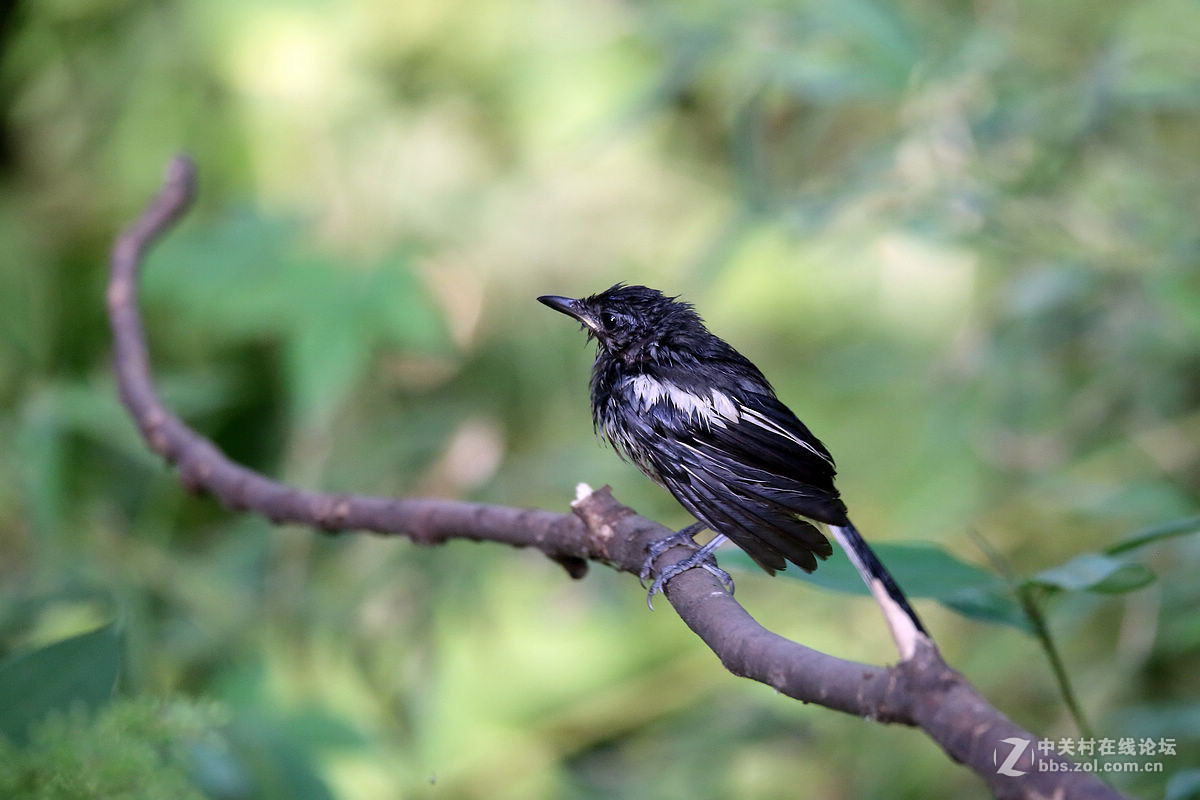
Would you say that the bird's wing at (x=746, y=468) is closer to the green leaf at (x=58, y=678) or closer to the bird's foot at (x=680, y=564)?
the bird's foot at (x=680, y=564)

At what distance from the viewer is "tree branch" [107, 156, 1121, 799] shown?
87 centimetres

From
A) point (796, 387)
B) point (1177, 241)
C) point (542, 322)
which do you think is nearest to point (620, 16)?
point (542, 322)

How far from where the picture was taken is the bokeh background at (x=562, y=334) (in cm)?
303

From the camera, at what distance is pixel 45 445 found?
9.79ft

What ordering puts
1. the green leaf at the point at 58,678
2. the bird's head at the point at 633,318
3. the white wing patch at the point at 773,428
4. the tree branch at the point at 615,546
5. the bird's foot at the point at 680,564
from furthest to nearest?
1. the bird's head at the point at 633,318
2. the white wing patch at the point at 773,428
3. the bird's foot at the point at 680,564
4. the green leaf at the point at 58,678
5. the tree branch at the point at 615,546

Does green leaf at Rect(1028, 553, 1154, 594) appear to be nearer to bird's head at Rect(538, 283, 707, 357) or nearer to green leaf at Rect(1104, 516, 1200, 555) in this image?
green leaf at Rect(1104, 516, 1200, 555)

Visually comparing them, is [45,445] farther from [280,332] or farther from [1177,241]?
[1177,241]

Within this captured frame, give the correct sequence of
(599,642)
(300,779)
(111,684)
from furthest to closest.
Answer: (599,642), (300,779), (111,684)

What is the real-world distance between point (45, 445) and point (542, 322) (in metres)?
1.78

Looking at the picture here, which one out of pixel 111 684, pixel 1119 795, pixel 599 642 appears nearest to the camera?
pixel 1119 795

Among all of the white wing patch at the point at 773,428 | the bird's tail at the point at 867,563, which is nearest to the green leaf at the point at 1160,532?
the bird's tail at the point at 867,563

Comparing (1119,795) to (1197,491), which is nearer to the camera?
(1119,795)

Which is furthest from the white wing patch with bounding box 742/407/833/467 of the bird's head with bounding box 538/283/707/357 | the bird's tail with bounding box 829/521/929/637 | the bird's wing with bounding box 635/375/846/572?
Result: the bird's head with bounding box 538/283/707/357

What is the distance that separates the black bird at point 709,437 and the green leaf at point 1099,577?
19cm
